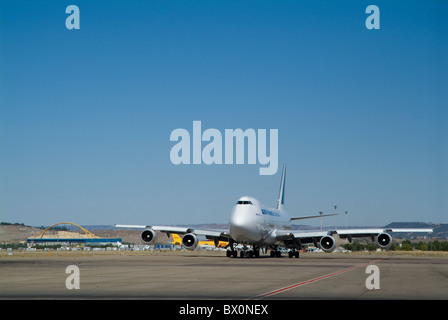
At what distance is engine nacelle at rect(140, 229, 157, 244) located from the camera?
57125mm

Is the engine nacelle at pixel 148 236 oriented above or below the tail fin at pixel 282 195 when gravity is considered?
below

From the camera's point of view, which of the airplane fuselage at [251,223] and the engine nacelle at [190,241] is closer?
the airplane fuselage at [251,223]

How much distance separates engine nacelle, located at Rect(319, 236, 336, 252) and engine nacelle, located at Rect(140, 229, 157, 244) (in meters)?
16.7

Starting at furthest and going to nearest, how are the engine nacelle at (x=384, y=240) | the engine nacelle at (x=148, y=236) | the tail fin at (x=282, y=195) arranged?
1. the tail fin at (x=282, y=195)
2. the engine nacelle at (x=148, y=236)
3. the engine nacelle at (x=384, y=240)

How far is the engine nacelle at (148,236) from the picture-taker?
187 ft

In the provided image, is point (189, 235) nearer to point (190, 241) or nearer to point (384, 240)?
point (190, 241)

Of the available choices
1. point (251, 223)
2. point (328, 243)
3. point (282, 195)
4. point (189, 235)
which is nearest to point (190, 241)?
point (189, 235)

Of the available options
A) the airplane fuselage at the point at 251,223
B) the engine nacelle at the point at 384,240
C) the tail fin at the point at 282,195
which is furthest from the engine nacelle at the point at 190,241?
the tail fin at the point at 282,195

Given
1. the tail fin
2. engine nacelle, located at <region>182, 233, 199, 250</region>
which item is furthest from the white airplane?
the tail fin

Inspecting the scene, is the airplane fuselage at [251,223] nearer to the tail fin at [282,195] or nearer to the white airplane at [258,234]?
the white airplane at [258,234]

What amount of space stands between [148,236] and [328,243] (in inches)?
703

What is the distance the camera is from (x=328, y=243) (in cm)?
5747

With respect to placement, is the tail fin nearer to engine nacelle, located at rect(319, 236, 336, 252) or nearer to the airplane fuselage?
the airplane fuselage
